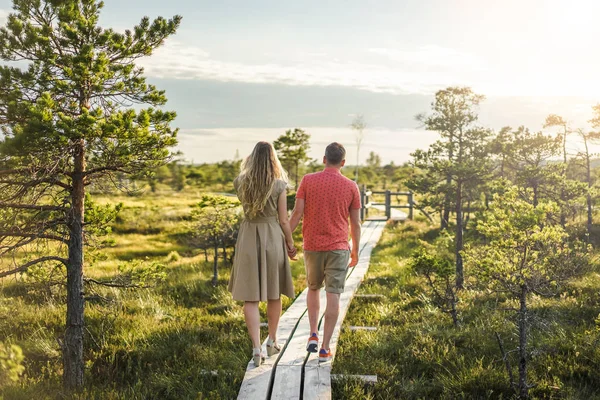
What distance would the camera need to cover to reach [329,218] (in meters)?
5.33

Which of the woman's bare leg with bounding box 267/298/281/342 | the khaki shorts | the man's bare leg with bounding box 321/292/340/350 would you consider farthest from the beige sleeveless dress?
the man's bare leg with bounding box 321/292/340/350

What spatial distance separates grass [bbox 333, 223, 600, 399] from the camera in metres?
5.88

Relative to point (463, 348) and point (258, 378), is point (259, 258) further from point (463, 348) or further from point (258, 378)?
point (463, 348)

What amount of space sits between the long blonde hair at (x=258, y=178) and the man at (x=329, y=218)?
1.38 ft

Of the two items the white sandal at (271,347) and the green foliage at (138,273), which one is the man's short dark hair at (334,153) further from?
the green foliage at (138,273)

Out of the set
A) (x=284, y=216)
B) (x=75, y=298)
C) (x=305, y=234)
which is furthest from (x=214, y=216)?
(x=284, y=216)

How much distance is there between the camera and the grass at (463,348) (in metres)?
5.88

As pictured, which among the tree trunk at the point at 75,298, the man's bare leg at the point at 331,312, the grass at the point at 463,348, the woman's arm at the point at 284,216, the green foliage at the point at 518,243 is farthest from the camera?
the tree trunk at the point at 75,298

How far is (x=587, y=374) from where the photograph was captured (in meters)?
6.46

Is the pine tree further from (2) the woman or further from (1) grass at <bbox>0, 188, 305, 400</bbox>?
(2) the woman

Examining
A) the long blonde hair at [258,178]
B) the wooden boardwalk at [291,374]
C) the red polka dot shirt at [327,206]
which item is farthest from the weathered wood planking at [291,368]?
the long blonde hair at [258,178]

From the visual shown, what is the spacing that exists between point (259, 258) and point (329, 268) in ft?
2.54

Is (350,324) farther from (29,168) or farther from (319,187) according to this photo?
(29,168)

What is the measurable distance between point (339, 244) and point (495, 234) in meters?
2.45
